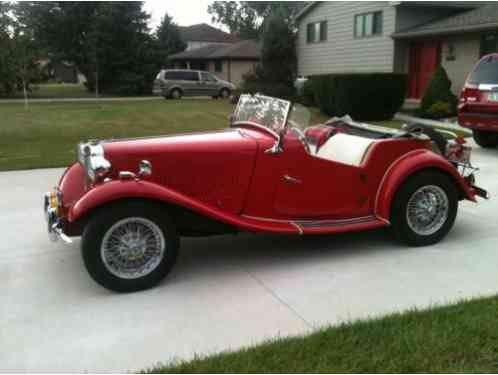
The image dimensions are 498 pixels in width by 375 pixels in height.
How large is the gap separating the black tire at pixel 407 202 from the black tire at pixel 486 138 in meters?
5.96

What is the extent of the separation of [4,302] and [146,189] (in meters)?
1.31

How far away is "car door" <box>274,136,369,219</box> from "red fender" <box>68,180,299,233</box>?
32cm

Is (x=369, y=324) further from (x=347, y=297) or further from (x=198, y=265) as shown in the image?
(x=198, y=265)

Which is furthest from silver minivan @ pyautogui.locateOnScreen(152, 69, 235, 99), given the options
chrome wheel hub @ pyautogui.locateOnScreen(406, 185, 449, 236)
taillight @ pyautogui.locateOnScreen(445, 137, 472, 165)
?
chrome wheel hub @ pyautogui.locateOnScreen(406, 185, 449, 236)

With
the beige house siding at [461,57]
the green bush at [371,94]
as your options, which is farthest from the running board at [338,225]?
the beige house siding at [461,57]

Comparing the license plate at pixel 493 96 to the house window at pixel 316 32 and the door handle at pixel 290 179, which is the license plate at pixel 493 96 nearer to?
the door handle at pixel 290 179

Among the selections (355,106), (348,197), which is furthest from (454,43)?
(348,197)

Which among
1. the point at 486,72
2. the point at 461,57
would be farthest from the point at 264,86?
the point at 486,72

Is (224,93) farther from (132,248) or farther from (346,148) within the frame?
(132,248)

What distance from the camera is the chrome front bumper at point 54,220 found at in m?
3.78

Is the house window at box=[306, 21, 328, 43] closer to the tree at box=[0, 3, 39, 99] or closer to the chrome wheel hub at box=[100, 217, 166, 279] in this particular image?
the tree at box=[0, 3, 39, 99]

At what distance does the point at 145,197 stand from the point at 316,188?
1486mm

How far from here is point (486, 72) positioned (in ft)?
30.1

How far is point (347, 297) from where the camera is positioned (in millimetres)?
3686
